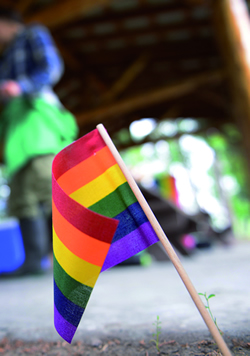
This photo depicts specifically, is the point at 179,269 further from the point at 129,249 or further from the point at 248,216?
the point at 248,216

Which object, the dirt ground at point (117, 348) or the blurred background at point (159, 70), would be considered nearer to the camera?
the dirt ground at point (117, 348)

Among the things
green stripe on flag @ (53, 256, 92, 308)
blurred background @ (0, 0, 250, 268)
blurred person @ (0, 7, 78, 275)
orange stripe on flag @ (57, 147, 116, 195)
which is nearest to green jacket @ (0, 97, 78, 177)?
blurred person @ (0, 7, 78, 275)

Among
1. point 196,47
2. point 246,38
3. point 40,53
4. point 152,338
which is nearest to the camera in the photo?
point 152,338

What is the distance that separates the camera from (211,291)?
3.91 ft

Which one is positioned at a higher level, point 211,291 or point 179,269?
point 179,269

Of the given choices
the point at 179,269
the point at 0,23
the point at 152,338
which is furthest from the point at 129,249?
the point at 0,23

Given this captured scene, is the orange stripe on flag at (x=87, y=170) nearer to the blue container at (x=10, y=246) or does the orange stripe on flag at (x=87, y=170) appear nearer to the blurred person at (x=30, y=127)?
the blurred person at (x=30, y=127)

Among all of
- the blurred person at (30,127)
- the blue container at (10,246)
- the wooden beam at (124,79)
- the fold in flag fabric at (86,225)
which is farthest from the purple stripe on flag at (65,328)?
the wooden beam at (124,79)

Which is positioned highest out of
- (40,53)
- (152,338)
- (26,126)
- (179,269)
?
(40,53)

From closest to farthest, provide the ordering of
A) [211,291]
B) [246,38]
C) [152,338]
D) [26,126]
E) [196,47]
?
[152,338] → [211,291] → [26,126] → [246,38] → [196,47]

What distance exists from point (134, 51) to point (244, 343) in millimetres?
5091

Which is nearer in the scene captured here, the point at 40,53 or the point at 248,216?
the point at 40,53

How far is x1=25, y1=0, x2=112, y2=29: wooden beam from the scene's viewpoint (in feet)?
10.3

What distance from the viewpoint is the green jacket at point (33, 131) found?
5.21ft
